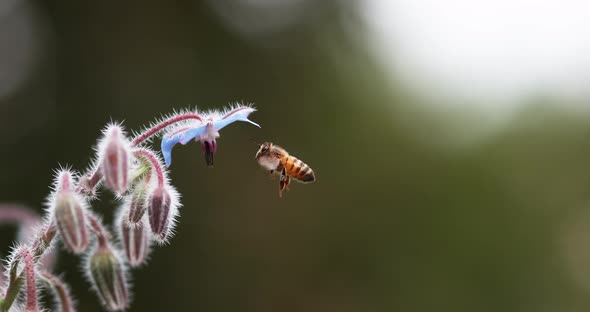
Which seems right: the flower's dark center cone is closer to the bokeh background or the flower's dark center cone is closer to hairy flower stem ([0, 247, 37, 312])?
hairy flower stem ([0, 247, 37, 312])

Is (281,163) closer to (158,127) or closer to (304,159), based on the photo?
(158,127)

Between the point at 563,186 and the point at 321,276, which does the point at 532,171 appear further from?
the point at 321,276

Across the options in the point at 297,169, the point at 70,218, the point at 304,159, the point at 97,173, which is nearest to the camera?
the point at 70,218

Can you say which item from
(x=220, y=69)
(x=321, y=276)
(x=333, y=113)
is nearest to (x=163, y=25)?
(x=220, y=69)

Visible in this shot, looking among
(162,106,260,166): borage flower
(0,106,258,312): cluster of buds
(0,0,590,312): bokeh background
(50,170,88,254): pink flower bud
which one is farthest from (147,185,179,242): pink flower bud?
(0,0,590,312): bokeh background

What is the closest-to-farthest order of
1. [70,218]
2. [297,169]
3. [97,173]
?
1. [70,218]
2. [97,173]
3. [297,169]

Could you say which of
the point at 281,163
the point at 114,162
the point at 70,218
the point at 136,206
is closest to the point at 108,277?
the point at 136,206

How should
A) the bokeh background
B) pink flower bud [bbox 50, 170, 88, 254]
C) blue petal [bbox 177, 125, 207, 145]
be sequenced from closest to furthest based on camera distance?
pink flower bud [bbox 50, 170, 88, 254]
blue petal [bbox 177, 125, 207, 145]
the bokeh background
